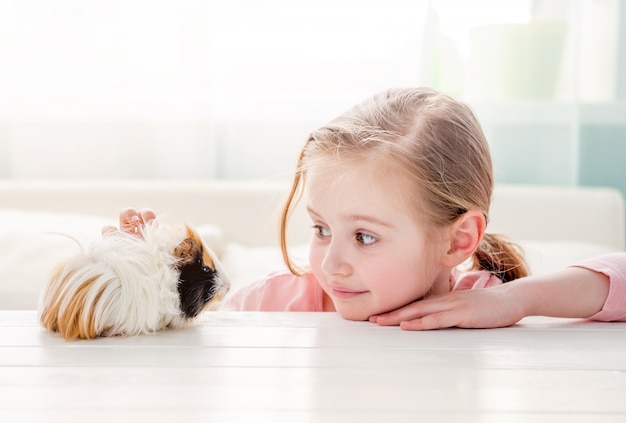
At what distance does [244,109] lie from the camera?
8.02 feet

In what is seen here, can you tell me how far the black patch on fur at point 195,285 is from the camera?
0.88 m

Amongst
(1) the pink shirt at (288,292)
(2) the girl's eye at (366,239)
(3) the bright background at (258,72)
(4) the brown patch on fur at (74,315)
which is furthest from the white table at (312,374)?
(3) the bright background at (258,72)

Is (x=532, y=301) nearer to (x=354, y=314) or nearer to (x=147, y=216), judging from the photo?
(x=354, y=314)

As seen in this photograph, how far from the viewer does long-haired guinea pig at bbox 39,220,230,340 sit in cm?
82

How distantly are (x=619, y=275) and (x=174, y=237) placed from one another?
22.3 inches

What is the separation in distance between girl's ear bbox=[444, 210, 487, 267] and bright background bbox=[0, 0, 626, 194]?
138 cm

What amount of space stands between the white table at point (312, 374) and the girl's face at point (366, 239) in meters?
0.08

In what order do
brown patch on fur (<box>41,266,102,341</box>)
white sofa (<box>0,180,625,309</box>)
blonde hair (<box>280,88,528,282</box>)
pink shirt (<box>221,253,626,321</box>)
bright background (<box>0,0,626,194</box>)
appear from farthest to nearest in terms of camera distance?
bright background (<box>0,0,626,194</box>) → white sofa (<box>0,180,625,309</box>) → pink shirt (<box>221,253,626,321</box>) → blonde hair (<box>280,88,528,282</box>) → brown patch on fur (<box>41,266,102,341</box>)

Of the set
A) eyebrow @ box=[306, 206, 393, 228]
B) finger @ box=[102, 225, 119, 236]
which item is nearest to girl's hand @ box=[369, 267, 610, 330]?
eyebrow @ box=[306, 206, 393, 228]

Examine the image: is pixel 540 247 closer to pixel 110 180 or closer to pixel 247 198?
pixel 247 198

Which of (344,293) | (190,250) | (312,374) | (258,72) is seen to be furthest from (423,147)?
(258,72)

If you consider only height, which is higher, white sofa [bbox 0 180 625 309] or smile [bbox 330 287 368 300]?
smile [bbox 330 287 368 300]

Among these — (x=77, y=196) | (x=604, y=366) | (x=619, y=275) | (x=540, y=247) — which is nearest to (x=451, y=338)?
(x=604, y=366)

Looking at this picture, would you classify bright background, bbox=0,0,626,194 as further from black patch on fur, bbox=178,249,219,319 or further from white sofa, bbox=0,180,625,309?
black patch on fur, bbox=178,249,219,319
